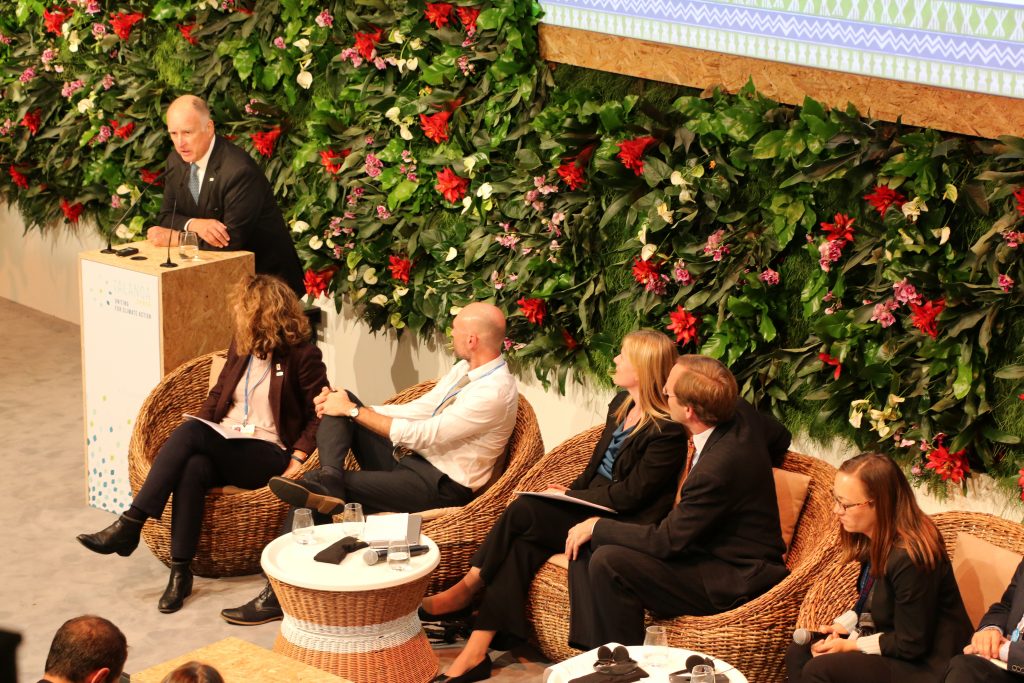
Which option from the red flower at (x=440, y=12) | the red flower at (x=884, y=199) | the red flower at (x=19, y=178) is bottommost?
the red flower at (x=19, y=178)

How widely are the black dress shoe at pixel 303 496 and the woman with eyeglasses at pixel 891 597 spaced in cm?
175

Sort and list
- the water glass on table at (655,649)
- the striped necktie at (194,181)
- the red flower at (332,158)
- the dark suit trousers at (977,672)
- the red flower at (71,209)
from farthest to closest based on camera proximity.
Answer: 1. the red flower at (71,209)
2. the red flower at (332,158)
3. the striped necktie at (194,181)
4. the water glass on table at (655,649)
5. the dark suit trousers at (977,672)

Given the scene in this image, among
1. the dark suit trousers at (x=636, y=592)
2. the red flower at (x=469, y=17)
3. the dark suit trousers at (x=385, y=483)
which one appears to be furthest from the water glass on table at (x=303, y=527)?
the red flower at (x=469, y=17)

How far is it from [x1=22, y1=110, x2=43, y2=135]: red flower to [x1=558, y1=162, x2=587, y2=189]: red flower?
4.03 m

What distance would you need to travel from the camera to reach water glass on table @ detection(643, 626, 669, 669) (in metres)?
3.83

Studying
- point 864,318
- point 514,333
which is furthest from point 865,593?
point 514,333

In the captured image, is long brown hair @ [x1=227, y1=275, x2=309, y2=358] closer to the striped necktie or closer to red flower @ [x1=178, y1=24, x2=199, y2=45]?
the striped necktie

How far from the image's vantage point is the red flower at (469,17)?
19.6 feet

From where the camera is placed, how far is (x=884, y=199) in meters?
4.67

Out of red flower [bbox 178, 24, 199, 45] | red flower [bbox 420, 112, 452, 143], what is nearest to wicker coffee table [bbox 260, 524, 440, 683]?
red flower [bbox 420, 112, 452, 143]

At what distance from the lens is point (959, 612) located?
3914 millimetres

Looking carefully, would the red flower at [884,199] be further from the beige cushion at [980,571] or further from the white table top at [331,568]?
the white table top at [331,568]

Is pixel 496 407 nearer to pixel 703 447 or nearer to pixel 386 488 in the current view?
pixel 386 488

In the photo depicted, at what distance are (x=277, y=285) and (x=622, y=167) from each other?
54.1 inches
